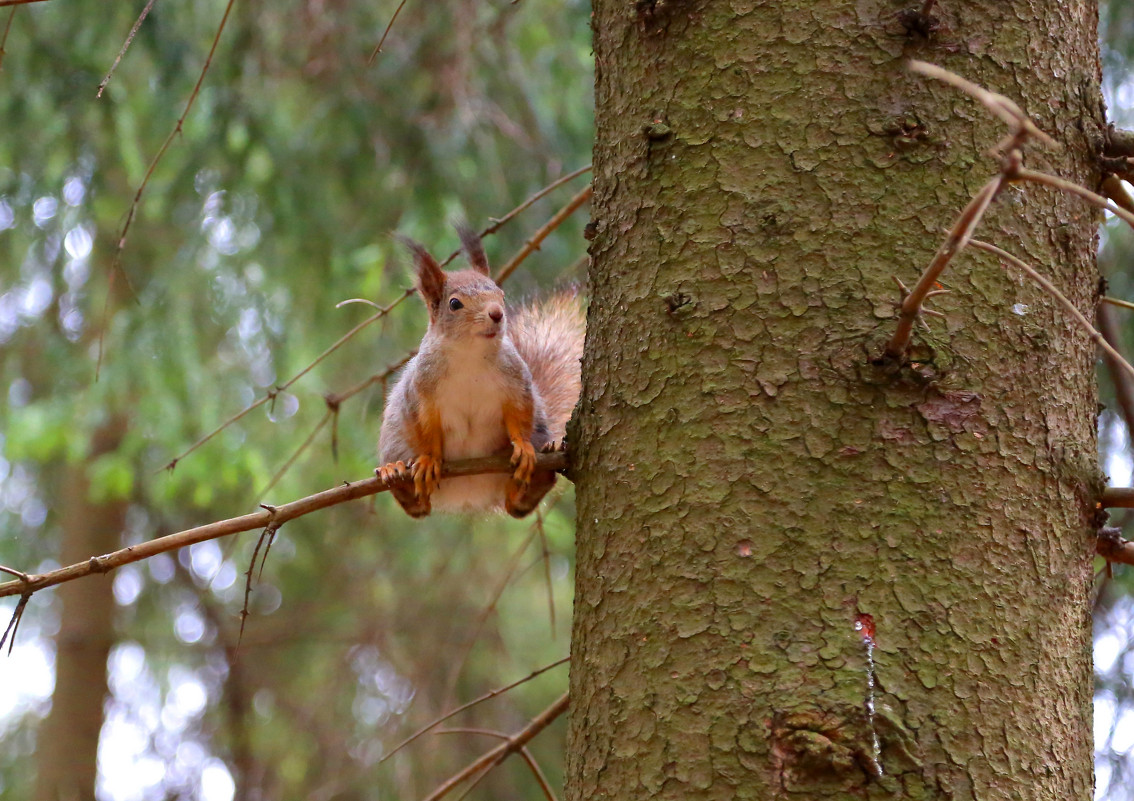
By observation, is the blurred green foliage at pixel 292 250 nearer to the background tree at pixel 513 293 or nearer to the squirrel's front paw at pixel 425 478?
the background tree at pixel 513 293

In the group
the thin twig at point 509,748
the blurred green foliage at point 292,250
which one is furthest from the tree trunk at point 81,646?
the thin twig at point 509,748

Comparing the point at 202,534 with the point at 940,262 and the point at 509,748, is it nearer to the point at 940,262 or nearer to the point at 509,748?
the point at 509,748

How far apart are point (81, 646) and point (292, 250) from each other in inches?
82.4

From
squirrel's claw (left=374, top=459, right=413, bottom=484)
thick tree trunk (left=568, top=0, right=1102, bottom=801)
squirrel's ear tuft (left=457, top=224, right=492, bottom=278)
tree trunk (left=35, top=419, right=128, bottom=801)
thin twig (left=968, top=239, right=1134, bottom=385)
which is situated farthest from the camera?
tree trunk (left=35, top=419, right=128, bottom=801)

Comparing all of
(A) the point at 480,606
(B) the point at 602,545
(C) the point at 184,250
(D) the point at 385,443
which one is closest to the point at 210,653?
(A) the point at 480,606

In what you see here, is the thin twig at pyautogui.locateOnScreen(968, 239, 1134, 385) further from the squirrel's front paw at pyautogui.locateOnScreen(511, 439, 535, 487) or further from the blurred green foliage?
the blurred green foliage

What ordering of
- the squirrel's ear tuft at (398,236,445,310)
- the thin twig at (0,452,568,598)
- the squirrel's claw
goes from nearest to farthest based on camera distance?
the thin twig at (0,452,568,598) < the squirrel's claw < the squirrel's ear tuft at (398,236,445,310)

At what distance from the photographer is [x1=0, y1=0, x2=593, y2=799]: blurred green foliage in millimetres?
3217

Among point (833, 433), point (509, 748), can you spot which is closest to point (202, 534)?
point (509, 748)

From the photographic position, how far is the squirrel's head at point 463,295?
1.96 metres

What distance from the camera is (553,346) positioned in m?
2.35

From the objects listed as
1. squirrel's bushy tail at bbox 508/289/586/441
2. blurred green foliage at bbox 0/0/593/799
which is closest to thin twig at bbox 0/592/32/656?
squirrel's bushy tail at bbox 508/289/586/441

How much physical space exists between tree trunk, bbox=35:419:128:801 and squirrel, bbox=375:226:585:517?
9.11 feet

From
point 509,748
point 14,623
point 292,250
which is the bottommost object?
point 509,748
